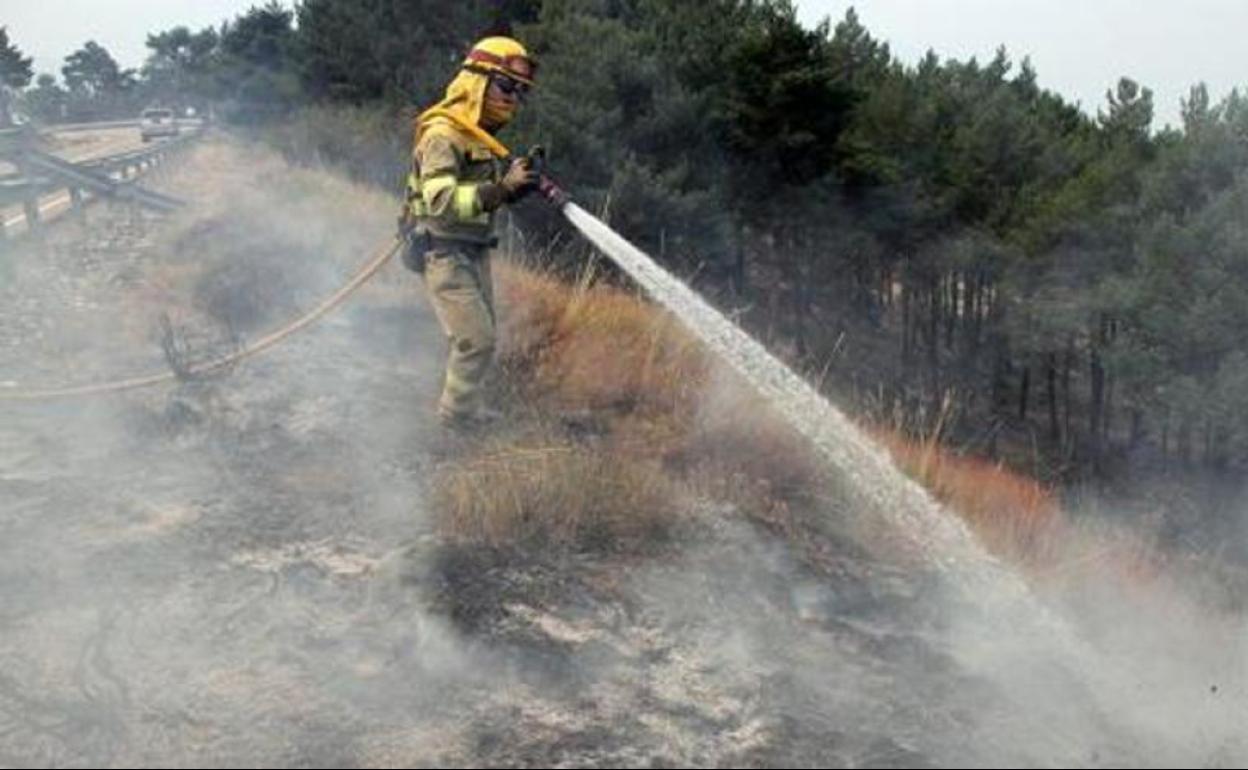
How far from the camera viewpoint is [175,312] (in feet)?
25.6

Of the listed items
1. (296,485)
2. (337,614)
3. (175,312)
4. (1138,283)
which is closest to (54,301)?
(175,312)

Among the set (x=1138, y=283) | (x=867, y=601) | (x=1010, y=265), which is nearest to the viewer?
(x=867, y=601)

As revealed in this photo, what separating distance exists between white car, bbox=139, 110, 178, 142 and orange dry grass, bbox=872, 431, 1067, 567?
112ft

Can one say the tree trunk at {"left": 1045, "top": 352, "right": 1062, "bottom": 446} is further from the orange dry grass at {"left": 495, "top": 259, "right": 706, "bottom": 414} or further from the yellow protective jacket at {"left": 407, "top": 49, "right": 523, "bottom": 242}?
the yellow protective jacket at {"left": 407, "top": 49, "right": 523, "bottom": 242}

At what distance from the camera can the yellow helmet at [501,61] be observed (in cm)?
525

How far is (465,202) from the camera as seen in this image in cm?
506

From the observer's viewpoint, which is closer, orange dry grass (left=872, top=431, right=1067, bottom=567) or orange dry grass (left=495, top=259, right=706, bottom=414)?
orange dry grass (left=872, top=431, right=1067, bottom=567)

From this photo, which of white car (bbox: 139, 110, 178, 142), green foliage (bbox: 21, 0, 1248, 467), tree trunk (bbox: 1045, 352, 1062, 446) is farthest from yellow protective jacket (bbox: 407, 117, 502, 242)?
white car (bbox: 139, 110, 178, 142)

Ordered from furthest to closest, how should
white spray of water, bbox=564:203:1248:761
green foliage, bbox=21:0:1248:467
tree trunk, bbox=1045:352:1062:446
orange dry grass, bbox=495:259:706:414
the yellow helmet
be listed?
tree trunk, bbox=1045:352:1062:446, green foliage, bbox=21:0:1248:467, orange dry grass, bbox=495:259:706:414, the yellow helmet, white spray of water, bbox=564:203:1248:761

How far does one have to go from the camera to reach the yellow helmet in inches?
207

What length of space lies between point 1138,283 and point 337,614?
75.2 feet

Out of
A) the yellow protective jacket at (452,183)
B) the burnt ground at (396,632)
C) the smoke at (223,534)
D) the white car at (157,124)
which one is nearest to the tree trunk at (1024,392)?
the white car at (157,124)

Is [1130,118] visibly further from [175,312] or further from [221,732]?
[221,732]

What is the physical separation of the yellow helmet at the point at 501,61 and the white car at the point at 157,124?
3380cm
